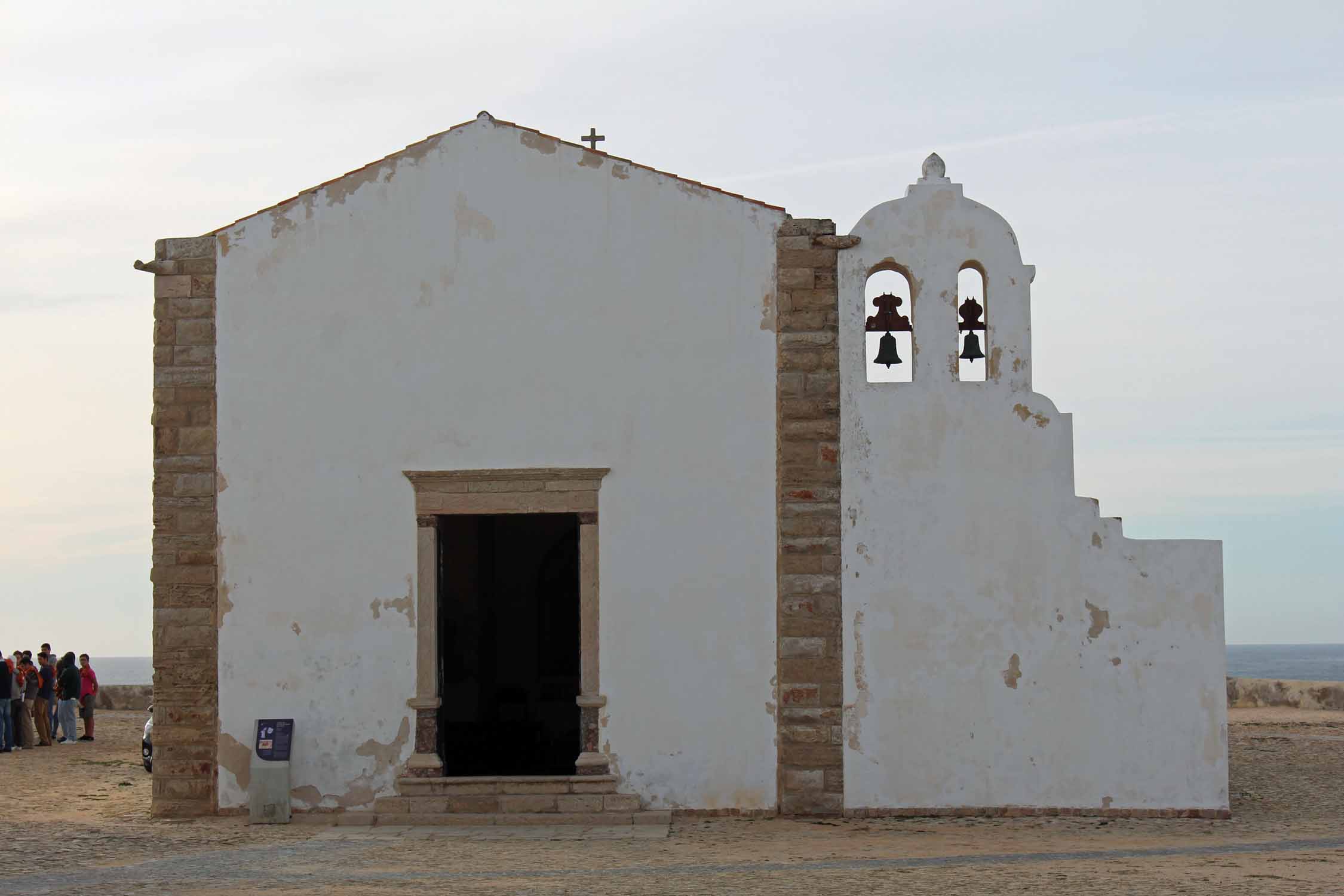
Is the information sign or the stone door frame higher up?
the stone door frame

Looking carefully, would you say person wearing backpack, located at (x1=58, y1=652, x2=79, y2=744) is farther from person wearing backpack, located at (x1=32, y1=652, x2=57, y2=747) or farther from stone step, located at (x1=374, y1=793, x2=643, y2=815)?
stone step, located at (x1=374, y1=793, x2=643, y2=815)

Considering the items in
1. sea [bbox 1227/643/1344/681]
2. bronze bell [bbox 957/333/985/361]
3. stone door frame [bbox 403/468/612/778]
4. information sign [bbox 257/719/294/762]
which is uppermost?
bronze bell [bbox 957/333/985/361]

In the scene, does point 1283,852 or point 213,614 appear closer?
point 1283,852

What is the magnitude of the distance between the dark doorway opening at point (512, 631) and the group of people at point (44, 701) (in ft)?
19.2

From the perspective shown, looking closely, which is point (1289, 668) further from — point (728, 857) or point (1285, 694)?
point (728, 857)

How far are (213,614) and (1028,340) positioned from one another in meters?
7.10

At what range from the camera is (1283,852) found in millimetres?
11062

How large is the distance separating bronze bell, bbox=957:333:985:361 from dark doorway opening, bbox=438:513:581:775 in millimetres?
6082

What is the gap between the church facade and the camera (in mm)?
12883

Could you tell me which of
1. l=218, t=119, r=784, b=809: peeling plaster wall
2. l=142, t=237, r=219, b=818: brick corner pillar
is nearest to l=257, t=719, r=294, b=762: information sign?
l=218, t=119, r=784, b=809: peeling plaster wall

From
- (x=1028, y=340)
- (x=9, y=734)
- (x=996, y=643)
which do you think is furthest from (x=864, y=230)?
(x=9, y=734)

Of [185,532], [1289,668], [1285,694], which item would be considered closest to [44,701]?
[185,532]

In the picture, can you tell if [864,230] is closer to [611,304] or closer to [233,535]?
[611,304]

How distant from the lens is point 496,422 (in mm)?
13219
